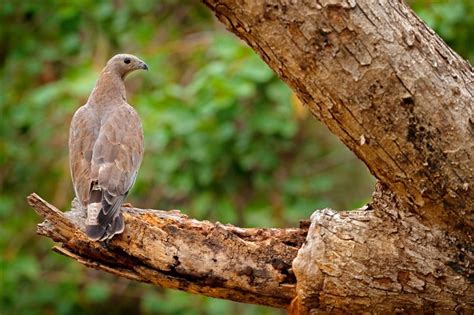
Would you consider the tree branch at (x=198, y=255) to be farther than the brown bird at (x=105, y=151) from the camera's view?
No

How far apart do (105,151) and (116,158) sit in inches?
2.8

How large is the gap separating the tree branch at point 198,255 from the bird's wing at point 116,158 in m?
0.19

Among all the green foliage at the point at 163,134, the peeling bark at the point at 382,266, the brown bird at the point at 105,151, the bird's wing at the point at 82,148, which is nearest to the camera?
the peeling bark at the point at 382,266

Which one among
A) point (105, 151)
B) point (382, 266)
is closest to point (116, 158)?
point (105, 151)

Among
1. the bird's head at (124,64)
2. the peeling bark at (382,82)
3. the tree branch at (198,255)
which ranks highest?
the bird's head at (124,64)

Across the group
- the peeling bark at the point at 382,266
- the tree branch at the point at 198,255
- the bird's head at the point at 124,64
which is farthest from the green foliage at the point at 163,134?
the peeling bark at the point at 382,266

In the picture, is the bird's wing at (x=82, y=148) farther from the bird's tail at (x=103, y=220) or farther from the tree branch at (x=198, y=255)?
the tree branch at (x=198, y=255)

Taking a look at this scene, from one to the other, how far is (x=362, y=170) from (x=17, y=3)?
314cm

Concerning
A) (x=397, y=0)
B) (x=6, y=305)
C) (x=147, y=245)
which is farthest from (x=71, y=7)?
(x=397, y=0)

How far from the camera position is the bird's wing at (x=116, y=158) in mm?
4230

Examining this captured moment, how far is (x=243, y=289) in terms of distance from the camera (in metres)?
3.61

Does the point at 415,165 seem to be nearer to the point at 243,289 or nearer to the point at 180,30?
the point at 243,289

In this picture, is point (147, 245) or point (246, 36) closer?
point (246, 36)

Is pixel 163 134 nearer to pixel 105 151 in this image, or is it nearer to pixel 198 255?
pixel 105 151
